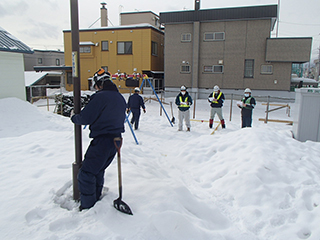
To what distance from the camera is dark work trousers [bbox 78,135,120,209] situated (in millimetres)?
3158

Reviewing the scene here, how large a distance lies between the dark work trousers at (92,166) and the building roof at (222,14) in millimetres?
22040

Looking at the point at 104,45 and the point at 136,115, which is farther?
the point at 104,45

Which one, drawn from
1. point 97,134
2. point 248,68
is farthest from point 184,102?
point 248,68

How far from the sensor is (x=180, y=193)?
3.88 meters

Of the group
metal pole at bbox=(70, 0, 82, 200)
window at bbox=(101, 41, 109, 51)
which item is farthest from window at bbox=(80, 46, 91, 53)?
metal pole at bbox=(70, 0, 82, 200)

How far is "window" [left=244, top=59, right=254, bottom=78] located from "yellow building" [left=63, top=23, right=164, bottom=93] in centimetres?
988

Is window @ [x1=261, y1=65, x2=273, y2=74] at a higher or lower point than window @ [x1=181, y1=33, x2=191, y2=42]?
lower

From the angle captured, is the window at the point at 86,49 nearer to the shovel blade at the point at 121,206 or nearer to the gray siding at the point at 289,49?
the gray siding at the point at 289,49

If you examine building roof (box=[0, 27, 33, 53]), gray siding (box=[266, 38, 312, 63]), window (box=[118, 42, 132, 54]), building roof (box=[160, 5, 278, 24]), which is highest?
building roof (box=[160, 5, 278, 24])

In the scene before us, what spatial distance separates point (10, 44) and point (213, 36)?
16.8 m

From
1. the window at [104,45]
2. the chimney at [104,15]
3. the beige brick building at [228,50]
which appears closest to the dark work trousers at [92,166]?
the beige brick building at [228,50]

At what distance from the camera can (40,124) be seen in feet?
33.6

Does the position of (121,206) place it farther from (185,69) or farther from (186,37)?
(186,37)

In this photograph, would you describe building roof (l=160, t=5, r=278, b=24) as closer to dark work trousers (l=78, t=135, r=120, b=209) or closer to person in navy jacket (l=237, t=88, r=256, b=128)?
person in navy jacket (l=237, t=88, r=256, b=128)
